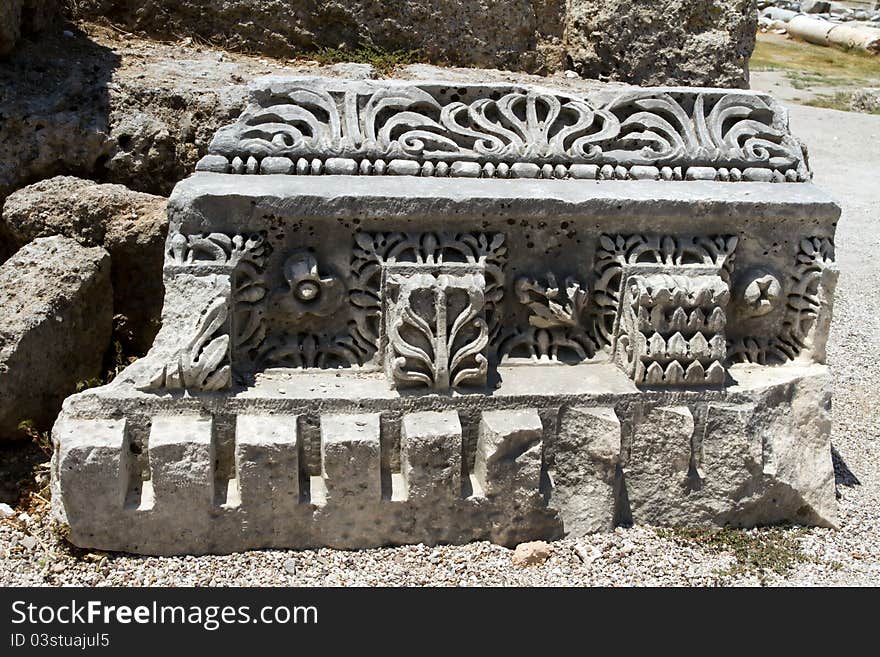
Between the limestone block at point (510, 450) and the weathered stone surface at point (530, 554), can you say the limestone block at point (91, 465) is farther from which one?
the weathered stone surface at point (530, 554)

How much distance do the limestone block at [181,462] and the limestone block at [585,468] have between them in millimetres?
1330

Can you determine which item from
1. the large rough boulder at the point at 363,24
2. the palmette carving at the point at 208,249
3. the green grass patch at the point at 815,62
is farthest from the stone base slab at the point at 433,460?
the green grass patch at the point at 815,62

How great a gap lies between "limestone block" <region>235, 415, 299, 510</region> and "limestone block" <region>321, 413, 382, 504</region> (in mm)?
119

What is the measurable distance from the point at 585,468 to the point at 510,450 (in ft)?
1.19

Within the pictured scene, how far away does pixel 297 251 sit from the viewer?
3.44m

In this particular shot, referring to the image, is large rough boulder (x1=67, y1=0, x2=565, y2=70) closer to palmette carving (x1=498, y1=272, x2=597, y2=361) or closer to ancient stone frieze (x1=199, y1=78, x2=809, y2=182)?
ancient stone frieze (x1=199, y1=78, x2=809, y2=182)

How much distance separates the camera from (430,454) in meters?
3.31

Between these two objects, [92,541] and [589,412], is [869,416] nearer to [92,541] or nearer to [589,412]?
[589,412]

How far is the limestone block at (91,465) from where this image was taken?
3.11 metres

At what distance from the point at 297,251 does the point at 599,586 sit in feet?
5.63

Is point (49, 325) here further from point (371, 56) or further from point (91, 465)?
point (371, 56)

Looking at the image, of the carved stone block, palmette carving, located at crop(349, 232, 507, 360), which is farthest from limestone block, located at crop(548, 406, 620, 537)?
palmette carving, located at crop(349, 232, 507, 360)

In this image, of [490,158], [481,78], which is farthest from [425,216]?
[481,78]

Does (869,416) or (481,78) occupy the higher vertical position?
(481,78)
